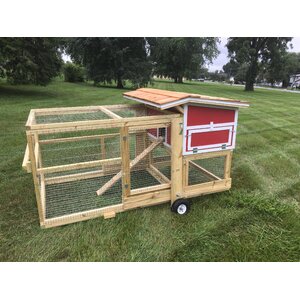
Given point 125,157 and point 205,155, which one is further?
point 205,155

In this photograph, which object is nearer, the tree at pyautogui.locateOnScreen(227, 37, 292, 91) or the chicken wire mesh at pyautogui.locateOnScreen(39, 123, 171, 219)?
the chicken wire mesh at pyautogui.locateOnScreen(39, 123, 171, 219)

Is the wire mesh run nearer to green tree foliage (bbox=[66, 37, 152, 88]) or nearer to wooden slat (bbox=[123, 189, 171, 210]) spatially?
wooden slat (bbox=[123, 189, 171, 210])

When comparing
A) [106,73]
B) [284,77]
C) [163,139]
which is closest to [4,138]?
[163,139]

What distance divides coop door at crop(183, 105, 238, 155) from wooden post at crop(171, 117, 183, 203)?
3.4 inches

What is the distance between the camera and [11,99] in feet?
41.8

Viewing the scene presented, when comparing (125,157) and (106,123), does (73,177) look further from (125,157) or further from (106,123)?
(106,123)

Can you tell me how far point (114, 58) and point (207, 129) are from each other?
58.0 ft

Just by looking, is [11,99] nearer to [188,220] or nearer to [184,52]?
[188,220]

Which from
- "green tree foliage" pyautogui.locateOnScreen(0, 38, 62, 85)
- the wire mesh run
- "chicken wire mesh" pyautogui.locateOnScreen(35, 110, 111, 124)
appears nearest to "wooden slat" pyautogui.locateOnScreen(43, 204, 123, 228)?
the wire mesh run

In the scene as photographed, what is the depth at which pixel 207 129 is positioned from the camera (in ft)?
12.2

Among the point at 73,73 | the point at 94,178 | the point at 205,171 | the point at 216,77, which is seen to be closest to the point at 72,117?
the point at 94,178

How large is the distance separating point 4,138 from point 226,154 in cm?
567

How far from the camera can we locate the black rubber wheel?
147 inches

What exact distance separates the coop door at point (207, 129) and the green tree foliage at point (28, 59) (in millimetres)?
11552
